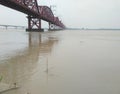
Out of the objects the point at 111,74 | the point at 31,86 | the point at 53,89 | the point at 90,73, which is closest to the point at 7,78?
the point at 31,86

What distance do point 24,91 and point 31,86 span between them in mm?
316

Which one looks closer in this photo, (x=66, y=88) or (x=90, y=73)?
(x=66, y=88)

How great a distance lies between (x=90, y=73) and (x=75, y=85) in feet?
3.69

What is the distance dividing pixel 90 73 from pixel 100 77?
41cm

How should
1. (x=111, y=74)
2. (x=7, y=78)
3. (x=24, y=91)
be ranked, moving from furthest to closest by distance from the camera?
(x=111, y=74) → (x=7, y=78) → (x=24, y=91)

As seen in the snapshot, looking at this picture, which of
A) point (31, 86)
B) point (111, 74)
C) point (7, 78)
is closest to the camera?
point (31, 86)

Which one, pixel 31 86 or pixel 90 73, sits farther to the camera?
pixel 90 73

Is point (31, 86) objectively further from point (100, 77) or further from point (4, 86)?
point (100, 77)

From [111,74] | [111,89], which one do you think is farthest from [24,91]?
[111,74]

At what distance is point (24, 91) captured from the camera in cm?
388

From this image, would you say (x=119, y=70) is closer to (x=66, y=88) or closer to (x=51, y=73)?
(x=51, y=73)

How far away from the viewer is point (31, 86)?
13.7ft

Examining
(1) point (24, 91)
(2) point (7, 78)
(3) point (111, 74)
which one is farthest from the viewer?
(3) point (111, 74)

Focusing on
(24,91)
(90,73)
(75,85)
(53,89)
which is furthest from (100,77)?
(24,91)
